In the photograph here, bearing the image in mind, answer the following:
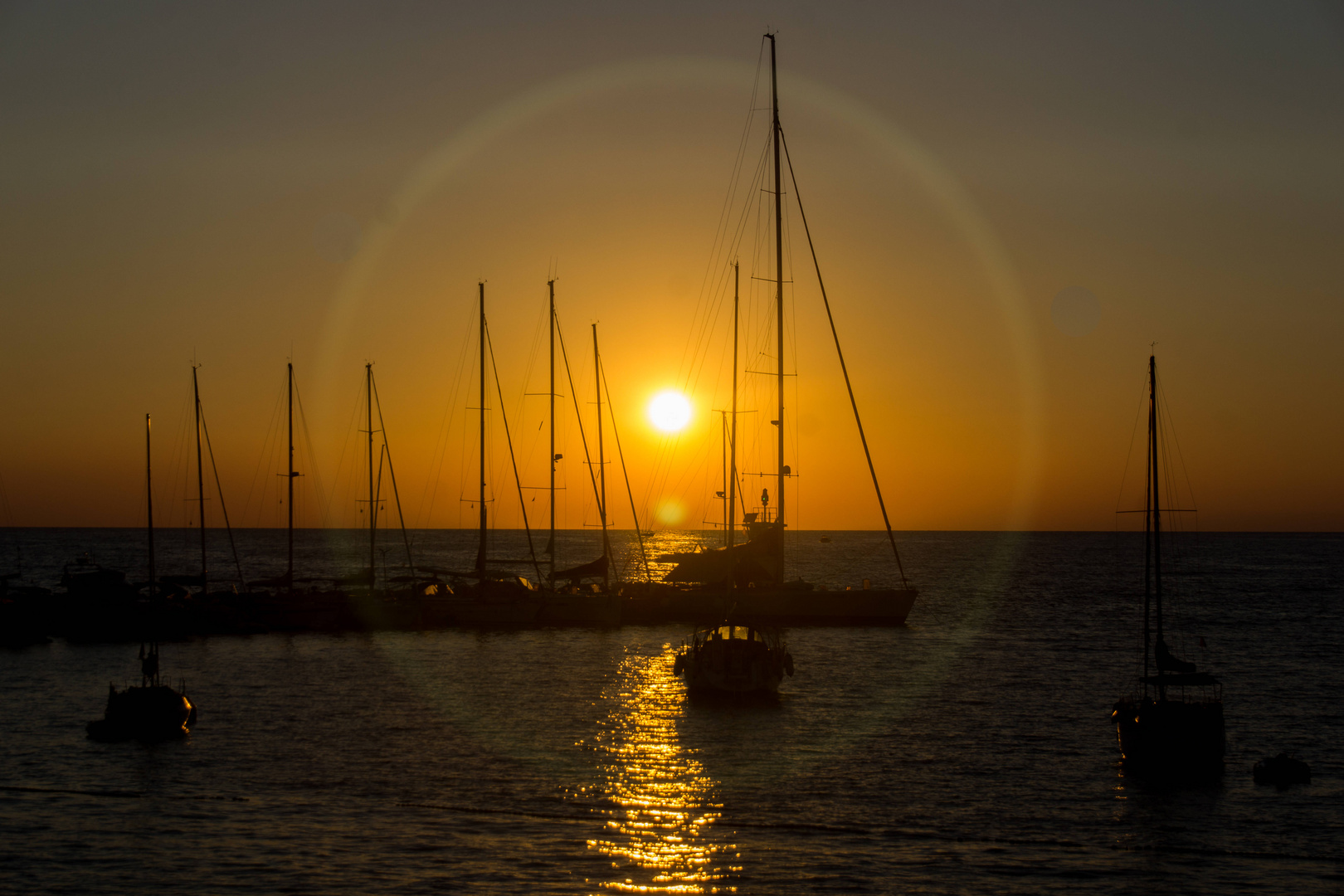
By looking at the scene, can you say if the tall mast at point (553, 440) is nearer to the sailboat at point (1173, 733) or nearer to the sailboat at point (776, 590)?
the sailboat at point (776, 590)

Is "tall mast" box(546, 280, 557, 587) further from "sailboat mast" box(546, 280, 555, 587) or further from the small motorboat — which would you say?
the small motorboat

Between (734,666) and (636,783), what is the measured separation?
12681 mm

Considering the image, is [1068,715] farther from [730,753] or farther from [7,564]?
[7,564]

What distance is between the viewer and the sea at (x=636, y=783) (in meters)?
23.1

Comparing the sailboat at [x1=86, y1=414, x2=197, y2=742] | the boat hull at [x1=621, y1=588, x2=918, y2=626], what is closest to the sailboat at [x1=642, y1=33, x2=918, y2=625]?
the boat hull at [x1=621, y1=588, x2=918, y2=626]

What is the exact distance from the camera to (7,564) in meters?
163

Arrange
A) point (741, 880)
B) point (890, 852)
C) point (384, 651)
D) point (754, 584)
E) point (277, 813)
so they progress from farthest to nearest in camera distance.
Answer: point (754, 584), point (384, 651), point (277, 813), point (890, 852), point (741, 880)

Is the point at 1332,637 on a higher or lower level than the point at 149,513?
lower

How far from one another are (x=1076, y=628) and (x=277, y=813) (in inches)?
2556

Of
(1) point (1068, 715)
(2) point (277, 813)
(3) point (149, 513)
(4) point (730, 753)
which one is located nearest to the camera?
(2) point (277, 813)

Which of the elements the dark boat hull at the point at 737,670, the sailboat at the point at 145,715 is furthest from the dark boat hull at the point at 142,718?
the dark boat hull at the point at 737,670

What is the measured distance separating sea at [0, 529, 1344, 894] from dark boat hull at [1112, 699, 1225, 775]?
0.76m

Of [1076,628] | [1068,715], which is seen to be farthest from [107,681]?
[1076,628]

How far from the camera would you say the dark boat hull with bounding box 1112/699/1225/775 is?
31.4m
